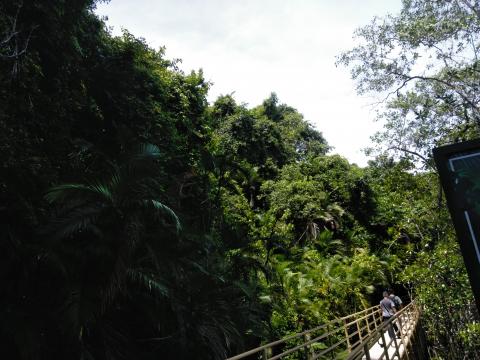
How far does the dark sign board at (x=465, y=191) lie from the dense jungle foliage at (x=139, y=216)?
4.66 m

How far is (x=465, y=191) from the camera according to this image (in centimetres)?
123

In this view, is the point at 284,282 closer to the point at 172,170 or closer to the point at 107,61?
the point at 172,170

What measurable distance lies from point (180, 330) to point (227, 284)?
7.59 ft

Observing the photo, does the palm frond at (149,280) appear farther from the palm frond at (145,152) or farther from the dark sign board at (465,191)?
the dark sign board at (465,191)

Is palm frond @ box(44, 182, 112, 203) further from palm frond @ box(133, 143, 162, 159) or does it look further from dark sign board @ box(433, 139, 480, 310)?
dark sign board @ box(433, 139, 480, 310)

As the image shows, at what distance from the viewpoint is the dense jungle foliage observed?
540 centimetres

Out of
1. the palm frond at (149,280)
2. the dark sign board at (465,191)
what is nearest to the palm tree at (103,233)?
the palm frond at (149,280)

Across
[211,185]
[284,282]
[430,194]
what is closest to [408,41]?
[430,194]

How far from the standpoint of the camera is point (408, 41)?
420 inches

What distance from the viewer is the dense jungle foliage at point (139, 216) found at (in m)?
5.40

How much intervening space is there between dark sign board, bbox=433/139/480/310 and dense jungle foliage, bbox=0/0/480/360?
4.66 meters

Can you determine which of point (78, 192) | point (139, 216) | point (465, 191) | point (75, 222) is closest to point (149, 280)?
point (139, 216)

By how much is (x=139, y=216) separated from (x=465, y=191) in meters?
5.20

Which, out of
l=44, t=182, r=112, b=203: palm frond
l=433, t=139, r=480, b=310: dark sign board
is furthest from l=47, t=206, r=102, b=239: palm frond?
l=433, t=139, r=480, b=310: dark sign board
